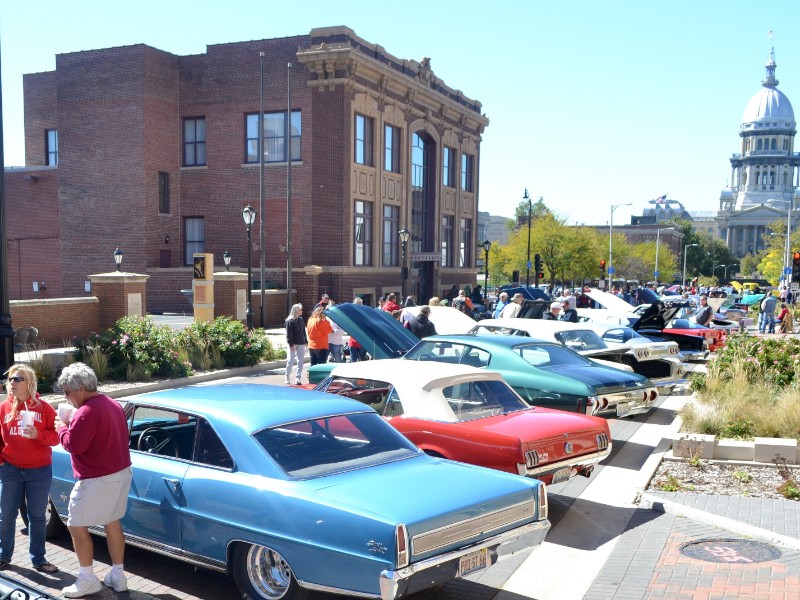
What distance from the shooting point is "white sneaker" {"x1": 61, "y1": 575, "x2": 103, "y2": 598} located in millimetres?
5828

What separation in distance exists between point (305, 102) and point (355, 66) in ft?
9.33

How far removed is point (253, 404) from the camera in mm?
6379

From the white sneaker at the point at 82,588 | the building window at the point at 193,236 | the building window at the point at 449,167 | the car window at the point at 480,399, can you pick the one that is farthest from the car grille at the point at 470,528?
the building window at the point at 449,167

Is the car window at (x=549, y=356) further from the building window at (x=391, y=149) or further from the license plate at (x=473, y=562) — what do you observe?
the building window at (x=391, y=149)

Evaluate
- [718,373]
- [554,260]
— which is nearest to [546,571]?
[718,373]

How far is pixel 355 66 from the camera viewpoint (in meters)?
37.5

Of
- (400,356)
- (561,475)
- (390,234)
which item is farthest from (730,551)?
(390,234)

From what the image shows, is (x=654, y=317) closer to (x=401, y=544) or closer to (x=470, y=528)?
(x=470, y=528)

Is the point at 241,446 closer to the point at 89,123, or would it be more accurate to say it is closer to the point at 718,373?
the point at 718,373

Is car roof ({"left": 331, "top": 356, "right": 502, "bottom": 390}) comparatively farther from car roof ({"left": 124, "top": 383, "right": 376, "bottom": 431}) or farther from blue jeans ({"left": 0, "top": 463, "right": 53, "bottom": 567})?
blue jeans ({"left": 0, "top": 463, "right": 53, "bottom": 567})

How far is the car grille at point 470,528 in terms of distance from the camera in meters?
5.14

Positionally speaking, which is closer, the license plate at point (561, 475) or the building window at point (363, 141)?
the license plate at point (561, 475)

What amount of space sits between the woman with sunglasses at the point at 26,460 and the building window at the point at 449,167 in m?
44.2

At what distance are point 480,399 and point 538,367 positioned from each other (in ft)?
10.4
